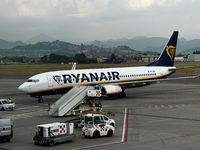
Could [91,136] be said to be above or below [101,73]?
below

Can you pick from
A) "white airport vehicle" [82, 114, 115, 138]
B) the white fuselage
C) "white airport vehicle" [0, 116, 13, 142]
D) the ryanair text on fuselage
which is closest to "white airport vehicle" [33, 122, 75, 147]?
"white airport vehicle" [82, 114, 115, 138]

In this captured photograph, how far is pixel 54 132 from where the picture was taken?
22.8 metres

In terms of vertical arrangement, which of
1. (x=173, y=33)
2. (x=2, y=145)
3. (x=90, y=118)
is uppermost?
(x=173, y=33)

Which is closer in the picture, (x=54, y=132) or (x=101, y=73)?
(x=54, y=132)

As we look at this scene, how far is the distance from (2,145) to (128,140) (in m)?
9.44

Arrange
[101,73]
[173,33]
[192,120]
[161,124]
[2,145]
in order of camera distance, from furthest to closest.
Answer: [173,33]
[101,73]
[192,120]
[161,124]
[2,145]

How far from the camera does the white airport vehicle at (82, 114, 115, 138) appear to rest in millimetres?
24359

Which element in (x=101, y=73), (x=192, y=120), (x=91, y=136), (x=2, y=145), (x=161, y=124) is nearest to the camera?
(x=2, y=145)

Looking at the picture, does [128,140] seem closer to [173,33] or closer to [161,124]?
[161,124]

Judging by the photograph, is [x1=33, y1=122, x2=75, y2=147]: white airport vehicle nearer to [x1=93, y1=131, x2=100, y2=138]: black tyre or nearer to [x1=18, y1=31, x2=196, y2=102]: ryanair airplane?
[x1=93, y1=131, x2=100, y2=138]: black tyre

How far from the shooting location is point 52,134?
22.6m

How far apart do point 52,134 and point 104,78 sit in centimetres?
2807

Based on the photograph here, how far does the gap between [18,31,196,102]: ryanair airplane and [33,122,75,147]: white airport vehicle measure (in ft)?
71.7

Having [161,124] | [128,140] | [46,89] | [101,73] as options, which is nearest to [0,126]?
[128,140]
